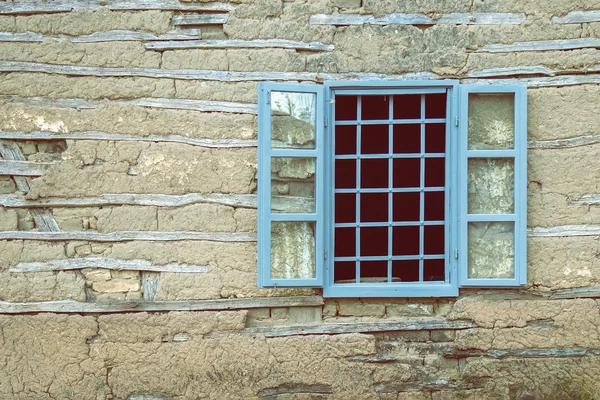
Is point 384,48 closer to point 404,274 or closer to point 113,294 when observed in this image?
point 113,294

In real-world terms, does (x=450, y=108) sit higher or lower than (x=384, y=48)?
lower

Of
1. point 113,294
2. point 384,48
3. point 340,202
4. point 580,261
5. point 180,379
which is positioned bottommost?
Answer: point 180,379

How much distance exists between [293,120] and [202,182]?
2.46ft

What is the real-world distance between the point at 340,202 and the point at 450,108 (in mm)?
2686

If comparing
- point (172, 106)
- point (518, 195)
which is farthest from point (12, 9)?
point (518, 195)

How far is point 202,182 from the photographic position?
163 inches

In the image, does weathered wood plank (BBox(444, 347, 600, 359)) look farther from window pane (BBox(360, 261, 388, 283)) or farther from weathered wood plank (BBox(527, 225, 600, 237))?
window pane (BBox(360, 261, 388, 283))

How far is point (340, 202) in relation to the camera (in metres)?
6.70

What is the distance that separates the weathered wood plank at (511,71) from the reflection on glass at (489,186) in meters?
0.58

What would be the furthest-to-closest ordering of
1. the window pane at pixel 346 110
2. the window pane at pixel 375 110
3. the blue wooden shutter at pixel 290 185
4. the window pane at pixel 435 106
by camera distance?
the window pane at pixel 375 110, the window pane at pixel 346 110, the window pane at pixel 435 106, the blue wooden shutter at pixel 290 185

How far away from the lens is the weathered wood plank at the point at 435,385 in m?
4.26

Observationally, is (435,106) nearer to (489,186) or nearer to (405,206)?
(489,186)

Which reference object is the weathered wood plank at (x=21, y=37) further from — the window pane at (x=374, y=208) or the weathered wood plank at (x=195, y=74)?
the window pane at (x=374, y=208)

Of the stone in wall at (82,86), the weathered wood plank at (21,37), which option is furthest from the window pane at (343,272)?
the weathered wood plank at (21,37)
